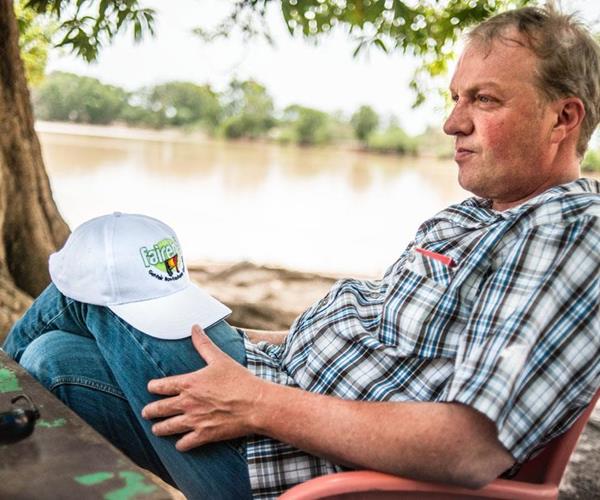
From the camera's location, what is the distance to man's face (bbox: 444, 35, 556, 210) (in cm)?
143

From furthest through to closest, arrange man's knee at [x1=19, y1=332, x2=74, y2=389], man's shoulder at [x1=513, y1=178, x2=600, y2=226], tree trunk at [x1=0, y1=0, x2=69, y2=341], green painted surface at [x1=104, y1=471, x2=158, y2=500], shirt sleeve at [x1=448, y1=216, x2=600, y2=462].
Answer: tree trunk at [x1=0, y1=0, x2=69, y2=341] < man's knee at [x1=19, y1=332, x2=74, y2=389] < man's shoulder at [x1=513, y1=178, x2=600, y2=226] < shirt sleeve at [x1=448, y1=216, x2=600, y2=462] < green painted surface at [x1=104, y1=471, x2=158, y2=500]

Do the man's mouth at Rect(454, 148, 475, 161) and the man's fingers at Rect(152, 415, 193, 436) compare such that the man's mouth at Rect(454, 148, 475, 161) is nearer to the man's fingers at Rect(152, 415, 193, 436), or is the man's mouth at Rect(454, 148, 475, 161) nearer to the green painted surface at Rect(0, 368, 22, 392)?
the man's fingers at Rect(152, 415, 193, 436)

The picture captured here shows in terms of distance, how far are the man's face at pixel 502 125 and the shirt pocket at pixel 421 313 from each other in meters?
0.26

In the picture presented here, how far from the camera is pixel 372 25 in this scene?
2.84 m

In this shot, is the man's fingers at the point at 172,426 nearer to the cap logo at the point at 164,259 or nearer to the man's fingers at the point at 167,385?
the man's fingers at the point at 167,385

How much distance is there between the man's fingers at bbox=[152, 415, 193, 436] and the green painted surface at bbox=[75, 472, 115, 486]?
1.17 feet

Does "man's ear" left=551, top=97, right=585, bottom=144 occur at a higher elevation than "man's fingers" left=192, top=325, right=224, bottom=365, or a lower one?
higher

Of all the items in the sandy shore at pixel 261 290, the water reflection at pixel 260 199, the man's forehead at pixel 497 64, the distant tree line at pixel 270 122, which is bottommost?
the water reflection at pixel 260 199

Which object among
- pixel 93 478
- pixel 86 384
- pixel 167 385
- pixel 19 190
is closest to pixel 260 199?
pixel 19 190

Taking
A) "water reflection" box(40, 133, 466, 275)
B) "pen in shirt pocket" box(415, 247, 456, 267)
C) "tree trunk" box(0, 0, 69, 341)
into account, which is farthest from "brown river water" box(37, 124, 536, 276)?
"pen in shirt pocket" box(415, 247, 456, 267)

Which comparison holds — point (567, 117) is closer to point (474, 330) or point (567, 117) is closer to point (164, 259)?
point (474, 330)

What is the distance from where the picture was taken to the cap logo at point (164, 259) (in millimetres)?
1493

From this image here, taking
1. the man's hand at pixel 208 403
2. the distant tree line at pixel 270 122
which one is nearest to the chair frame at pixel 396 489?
the man's hand at pixel 208 403

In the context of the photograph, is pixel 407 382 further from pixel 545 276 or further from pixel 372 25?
pixel 372 25
